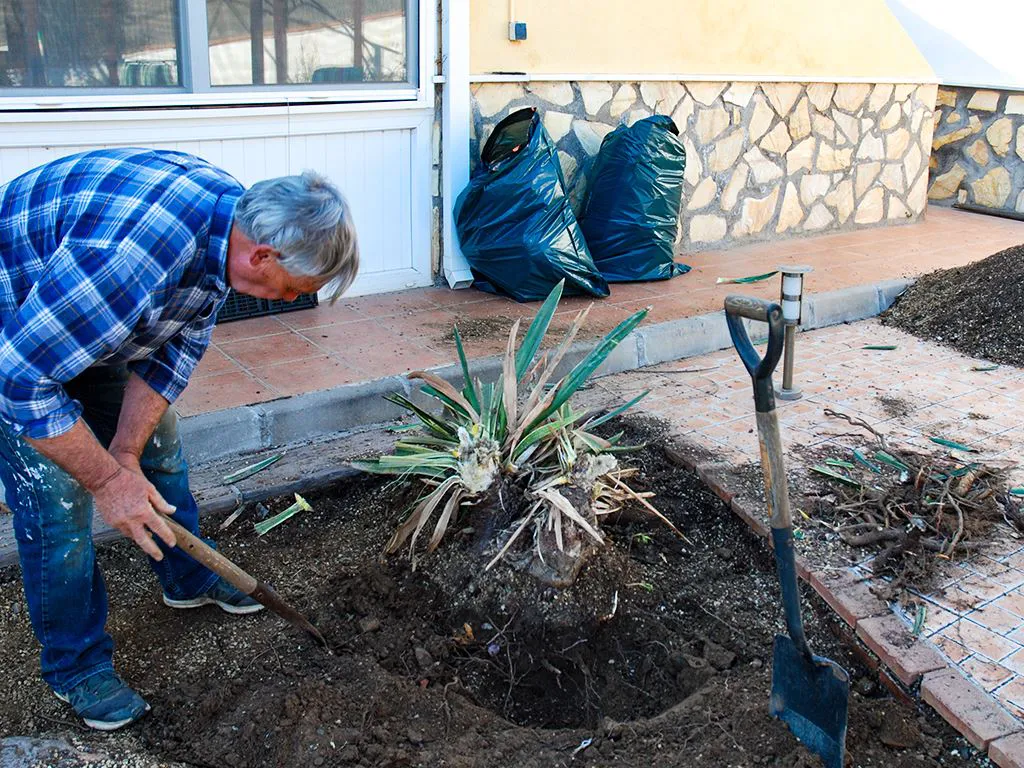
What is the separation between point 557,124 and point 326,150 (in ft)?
5.18

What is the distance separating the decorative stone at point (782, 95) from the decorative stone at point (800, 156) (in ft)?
1.00

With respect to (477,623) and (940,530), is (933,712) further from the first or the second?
(477,623)

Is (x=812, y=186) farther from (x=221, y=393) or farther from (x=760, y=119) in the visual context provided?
(x=221, y=393)

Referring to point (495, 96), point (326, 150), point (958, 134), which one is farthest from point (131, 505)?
point (958, 134)

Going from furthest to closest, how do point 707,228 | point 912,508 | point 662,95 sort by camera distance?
point 707,228
point 662,95
point 912,508

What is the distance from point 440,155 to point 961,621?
402 cm

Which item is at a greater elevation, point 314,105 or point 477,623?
point 314,105

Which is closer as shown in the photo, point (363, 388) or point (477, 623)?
point (477, 623)

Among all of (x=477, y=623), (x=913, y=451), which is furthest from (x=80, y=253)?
(x=913, y=451)

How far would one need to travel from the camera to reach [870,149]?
27.1ft

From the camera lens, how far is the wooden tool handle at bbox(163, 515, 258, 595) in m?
2.54

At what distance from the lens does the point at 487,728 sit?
2725 mm

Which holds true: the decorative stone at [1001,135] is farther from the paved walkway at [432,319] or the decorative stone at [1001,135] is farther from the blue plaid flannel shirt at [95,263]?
the blue plaid flannel shirt at [95,263]

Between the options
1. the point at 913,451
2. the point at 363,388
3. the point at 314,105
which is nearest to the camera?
the point at 913,451
